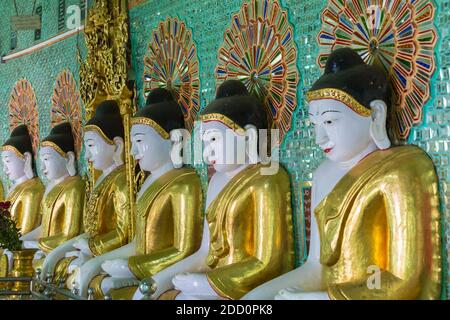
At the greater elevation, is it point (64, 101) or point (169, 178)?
point (64, 101)

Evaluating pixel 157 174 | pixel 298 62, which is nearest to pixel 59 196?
pixel 157 174

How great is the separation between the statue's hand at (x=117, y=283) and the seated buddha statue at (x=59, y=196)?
1425mm

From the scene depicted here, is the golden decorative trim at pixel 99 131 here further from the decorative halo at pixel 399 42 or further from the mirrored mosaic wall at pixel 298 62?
the decorative halo at pixel 399 42

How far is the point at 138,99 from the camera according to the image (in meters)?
5.07

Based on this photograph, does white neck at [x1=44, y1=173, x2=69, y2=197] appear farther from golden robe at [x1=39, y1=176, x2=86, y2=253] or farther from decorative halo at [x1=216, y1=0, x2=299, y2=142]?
decorative halo at [x1=216, y1=0, x2=299, y2=142]

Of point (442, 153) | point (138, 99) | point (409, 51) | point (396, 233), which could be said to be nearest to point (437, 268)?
point (396, 233)

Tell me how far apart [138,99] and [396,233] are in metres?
2.72

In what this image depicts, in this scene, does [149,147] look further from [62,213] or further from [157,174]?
[62,213]

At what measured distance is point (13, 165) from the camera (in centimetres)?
661

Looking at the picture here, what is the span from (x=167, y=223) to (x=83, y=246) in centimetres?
90

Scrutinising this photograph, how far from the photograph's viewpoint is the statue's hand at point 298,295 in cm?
284

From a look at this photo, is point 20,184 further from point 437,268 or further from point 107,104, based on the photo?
point 437,268

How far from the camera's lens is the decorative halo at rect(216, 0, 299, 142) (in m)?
3.68

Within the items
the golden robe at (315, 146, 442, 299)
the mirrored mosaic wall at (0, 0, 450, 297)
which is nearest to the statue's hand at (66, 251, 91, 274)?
the mirrored mosaic wall at (0, 0, 450, 297)
